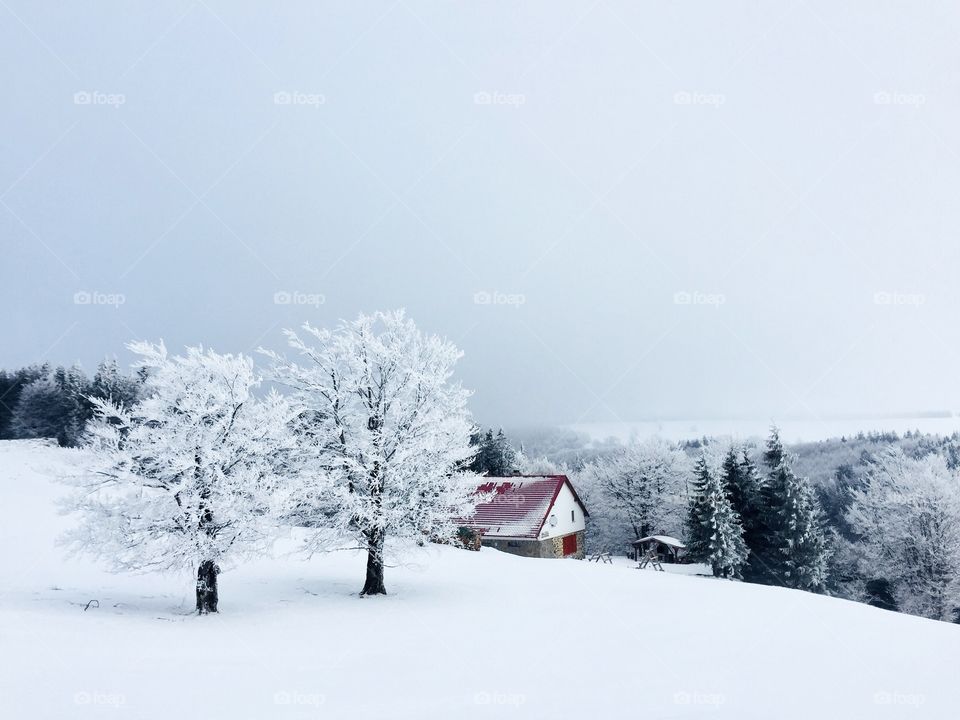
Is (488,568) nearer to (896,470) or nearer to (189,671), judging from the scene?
(189,671)

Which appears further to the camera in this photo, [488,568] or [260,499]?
[488,568]

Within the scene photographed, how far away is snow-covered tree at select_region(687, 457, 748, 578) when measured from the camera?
1681 inches

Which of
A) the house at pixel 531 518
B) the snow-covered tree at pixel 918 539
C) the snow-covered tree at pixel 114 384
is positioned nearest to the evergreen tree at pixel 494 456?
the house at pixel 531 518

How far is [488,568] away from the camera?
29.4m

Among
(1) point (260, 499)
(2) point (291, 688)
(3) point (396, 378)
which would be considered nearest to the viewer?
(2) point (291, 688)

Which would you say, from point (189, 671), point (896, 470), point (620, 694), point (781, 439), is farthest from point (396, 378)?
point (896, 470)

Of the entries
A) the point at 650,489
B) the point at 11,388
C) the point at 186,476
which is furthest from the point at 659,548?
the point at 11,388

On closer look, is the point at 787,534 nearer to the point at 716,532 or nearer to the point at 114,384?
the point at 716,532

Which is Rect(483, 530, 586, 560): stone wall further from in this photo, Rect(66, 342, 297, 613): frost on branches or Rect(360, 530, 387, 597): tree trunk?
Rect(66, 342, 297, 613): frost on branches

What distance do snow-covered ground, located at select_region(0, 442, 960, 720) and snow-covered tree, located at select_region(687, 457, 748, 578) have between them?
17.8 m

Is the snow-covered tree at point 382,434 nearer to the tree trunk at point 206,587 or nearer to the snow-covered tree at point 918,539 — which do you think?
the tree trunk at point 206,587

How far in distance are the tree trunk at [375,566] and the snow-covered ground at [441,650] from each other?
2.44ft

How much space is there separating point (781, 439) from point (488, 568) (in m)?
28.3

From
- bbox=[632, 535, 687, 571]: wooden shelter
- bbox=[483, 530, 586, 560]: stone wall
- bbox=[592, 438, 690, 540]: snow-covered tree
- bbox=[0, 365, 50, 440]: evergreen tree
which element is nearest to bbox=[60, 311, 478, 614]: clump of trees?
bbox=[483, 530, 586, 560]: stone wall
